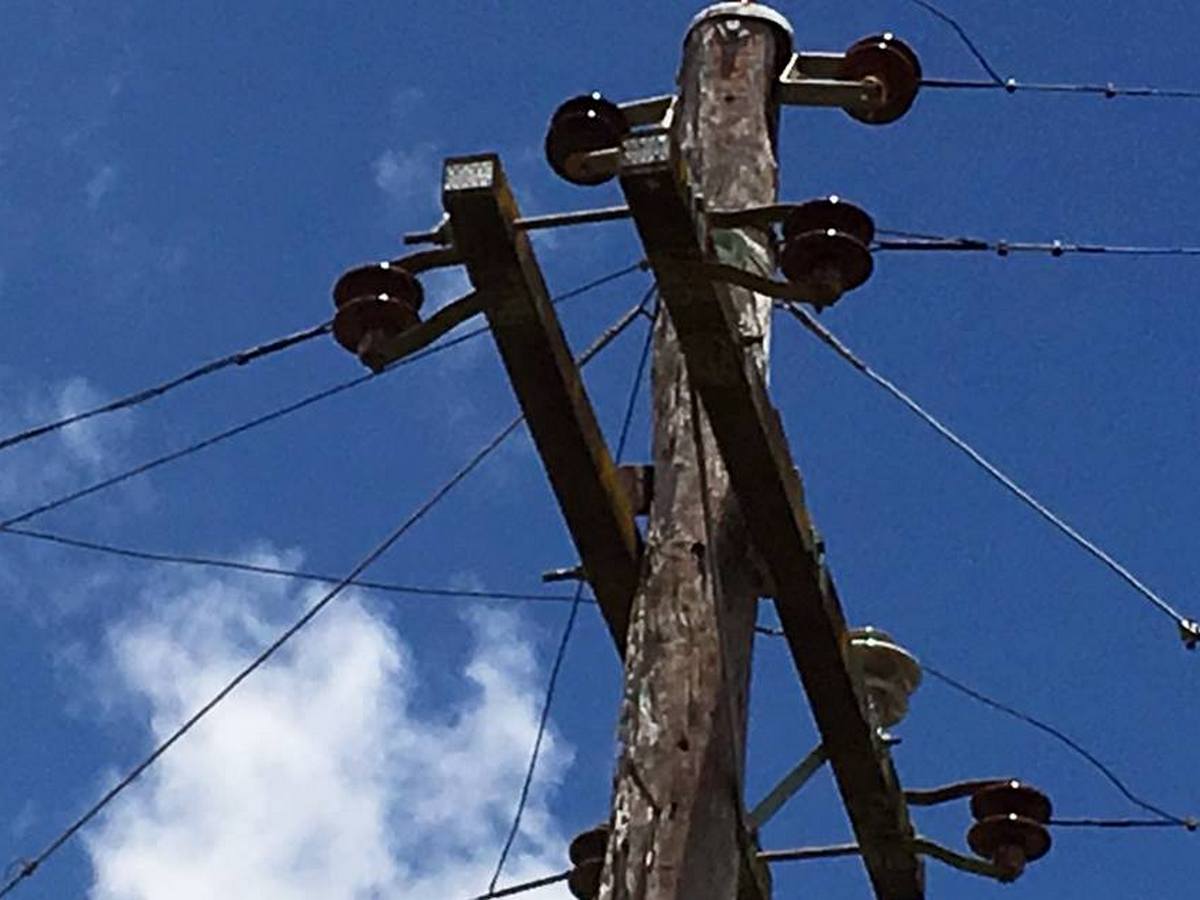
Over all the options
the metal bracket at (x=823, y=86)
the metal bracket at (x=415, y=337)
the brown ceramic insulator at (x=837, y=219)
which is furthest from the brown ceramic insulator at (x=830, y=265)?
the metal bracket at (x=823, y=86)

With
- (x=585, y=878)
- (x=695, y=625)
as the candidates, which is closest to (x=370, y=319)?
(x=695, y=625)

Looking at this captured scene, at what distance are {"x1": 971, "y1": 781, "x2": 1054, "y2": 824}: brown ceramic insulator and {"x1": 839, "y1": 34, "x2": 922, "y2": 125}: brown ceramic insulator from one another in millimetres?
1965

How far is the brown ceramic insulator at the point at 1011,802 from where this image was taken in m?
6.50

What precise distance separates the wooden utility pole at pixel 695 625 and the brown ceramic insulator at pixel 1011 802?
25.4 inches

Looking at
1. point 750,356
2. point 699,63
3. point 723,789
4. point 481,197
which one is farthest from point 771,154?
point 723,789

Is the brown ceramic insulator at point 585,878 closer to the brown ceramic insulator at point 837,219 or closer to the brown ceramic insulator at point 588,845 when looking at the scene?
the brown ceramic insulator at point 588,845

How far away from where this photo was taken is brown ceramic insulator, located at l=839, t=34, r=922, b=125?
7434 mm

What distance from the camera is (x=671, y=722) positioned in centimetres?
569

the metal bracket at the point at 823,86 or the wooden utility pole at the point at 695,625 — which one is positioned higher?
the metal bracket at the point at 823,86

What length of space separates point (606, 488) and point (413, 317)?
1.93 feet

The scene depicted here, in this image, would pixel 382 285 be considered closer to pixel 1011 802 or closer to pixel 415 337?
pixel 415 337

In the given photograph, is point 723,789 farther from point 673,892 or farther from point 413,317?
point 413,317

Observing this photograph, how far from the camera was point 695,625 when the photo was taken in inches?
232

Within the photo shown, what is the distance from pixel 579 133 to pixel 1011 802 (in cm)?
197
